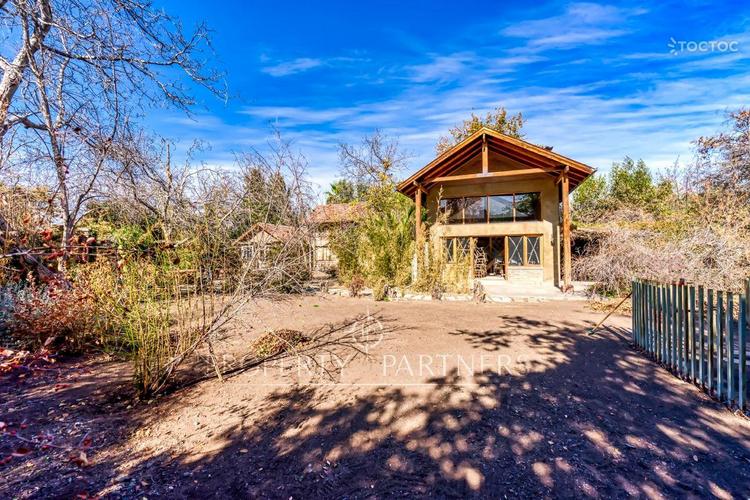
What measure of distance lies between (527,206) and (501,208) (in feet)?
3.52

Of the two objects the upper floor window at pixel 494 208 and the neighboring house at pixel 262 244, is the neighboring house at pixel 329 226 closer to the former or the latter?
the upper floor window at pixel 494 208

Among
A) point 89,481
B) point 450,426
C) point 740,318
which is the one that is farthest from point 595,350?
point 89,481

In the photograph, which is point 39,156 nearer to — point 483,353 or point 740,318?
point 483,353

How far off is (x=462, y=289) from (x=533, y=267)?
4912 millimetres

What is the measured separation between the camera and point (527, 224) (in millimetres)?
13570

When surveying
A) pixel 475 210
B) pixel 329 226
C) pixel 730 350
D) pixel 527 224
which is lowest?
pixel 730 350

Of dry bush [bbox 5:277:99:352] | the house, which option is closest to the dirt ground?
dry bush [bbox 5:277:99:352]

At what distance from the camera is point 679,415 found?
119 inches

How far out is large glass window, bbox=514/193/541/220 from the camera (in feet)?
45.1

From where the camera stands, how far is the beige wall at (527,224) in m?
13.4

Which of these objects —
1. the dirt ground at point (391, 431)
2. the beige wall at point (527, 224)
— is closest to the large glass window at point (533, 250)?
the beige wall at point (527, 224)

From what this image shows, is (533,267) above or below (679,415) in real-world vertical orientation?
→ above

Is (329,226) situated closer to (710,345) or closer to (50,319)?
(50,319)

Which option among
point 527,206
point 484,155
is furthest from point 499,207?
point 484,155
